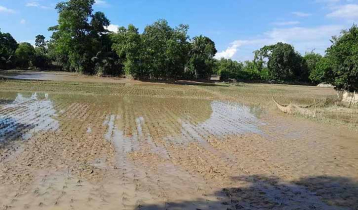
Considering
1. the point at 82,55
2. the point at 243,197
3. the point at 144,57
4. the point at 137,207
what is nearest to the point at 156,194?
the point at 137,207

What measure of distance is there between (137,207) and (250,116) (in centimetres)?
1405

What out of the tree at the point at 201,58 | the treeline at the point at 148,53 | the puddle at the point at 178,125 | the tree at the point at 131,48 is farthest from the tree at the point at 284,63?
the puddle at the point at 178,125

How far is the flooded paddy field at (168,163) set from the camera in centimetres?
604

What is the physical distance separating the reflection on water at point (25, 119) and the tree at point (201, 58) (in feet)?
130

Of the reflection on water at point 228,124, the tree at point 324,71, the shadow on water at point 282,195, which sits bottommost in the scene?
the reflection on water at point 228,124

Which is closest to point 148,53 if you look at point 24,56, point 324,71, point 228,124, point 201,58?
point 201,58

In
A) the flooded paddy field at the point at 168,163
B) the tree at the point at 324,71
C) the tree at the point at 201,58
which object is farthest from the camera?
the tree at the point at 201,58

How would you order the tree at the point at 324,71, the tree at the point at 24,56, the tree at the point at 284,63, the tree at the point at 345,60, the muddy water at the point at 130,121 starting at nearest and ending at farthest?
the muddy water at the point at 130,121 < the tree at the point at 345,60 < the tree at the point at 324,71 < the tree at the point at 284,63 < the tree at the point at 24,56

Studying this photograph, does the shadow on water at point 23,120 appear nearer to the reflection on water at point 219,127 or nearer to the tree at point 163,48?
the reflection on water at point 219,127

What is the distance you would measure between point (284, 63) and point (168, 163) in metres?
61.8

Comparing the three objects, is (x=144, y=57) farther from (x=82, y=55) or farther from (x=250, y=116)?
(x=250, y=116)

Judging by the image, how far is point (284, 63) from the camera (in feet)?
214

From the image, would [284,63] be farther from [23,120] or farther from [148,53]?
[23,120]

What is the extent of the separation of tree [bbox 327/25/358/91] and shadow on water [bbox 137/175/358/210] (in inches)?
755
